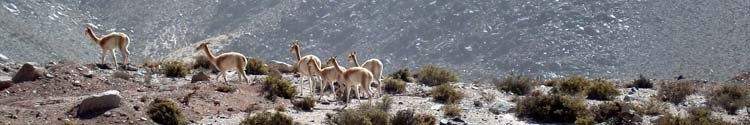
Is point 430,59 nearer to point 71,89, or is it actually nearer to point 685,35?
point 685,35

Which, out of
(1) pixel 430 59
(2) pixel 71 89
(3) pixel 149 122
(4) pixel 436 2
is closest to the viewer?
(3) pixel 149 122

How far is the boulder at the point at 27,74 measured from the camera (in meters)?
20.8

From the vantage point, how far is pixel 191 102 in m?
18.8

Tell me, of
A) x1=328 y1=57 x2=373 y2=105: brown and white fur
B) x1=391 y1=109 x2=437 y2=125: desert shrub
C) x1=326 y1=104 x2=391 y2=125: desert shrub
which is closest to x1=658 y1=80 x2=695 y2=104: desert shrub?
x1=328 y1=57 x2=373 y2=105: brown and white fur

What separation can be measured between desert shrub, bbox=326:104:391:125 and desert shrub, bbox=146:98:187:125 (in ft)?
8.47

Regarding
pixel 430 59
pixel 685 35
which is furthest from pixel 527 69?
pixel 685 35

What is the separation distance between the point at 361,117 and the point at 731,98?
1095cm

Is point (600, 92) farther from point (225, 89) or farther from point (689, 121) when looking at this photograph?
point (225, 89)

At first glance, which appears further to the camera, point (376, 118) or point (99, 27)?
point (99, 27)

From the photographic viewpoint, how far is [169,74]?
26.2m

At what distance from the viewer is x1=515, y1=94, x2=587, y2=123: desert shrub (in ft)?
63.5

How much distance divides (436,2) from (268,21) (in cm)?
924

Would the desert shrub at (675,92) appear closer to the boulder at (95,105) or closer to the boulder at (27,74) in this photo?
the boulder at (95,105)

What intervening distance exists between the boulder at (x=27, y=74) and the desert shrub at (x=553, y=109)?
9.93 meters
